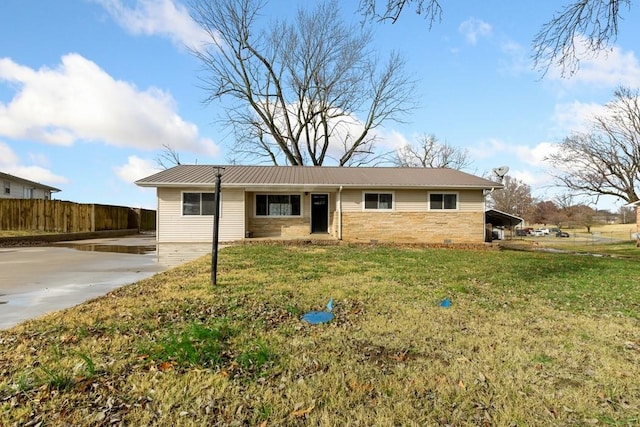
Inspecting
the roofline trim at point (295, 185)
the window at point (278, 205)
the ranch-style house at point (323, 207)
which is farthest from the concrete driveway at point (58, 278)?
the window at point (278, 205)

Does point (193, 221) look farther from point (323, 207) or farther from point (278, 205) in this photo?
point (323, 207)

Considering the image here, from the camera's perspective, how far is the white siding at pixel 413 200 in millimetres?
16562

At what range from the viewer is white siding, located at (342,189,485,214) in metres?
16.6

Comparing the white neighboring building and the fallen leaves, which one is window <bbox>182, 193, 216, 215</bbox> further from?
the white neighboring building

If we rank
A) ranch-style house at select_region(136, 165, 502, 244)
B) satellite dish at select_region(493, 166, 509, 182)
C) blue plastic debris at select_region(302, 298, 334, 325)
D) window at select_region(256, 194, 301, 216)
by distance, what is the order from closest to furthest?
blue plastic debris at select_region(302, 298, 334, 325) < ranch-style house at select_region(136, 165, 502, 244) < window at select_region(256, 194, 301, 216) < satellite dish at select_region(493, 166, 509, 182)

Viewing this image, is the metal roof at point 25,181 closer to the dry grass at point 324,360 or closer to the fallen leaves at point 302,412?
the dry grass at point 324,360

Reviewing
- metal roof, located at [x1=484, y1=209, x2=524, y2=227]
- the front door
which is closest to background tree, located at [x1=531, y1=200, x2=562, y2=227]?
metal roof, located at [x1=484, y1=209, x2=524, y2=227]

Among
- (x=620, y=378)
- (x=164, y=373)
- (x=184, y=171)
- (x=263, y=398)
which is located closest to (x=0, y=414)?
(x=164, y=373)

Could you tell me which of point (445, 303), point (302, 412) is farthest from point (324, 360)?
point (445, 303)

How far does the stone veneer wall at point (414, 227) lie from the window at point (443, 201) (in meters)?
0.31

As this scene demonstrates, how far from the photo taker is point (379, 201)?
16.7 m

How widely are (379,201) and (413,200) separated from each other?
1551 mm

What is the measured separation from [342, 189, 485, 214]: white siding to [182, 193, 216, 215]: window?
19.6 ft

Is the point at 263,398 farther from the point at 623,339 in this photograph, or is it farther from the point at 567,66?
the point at 567,66
